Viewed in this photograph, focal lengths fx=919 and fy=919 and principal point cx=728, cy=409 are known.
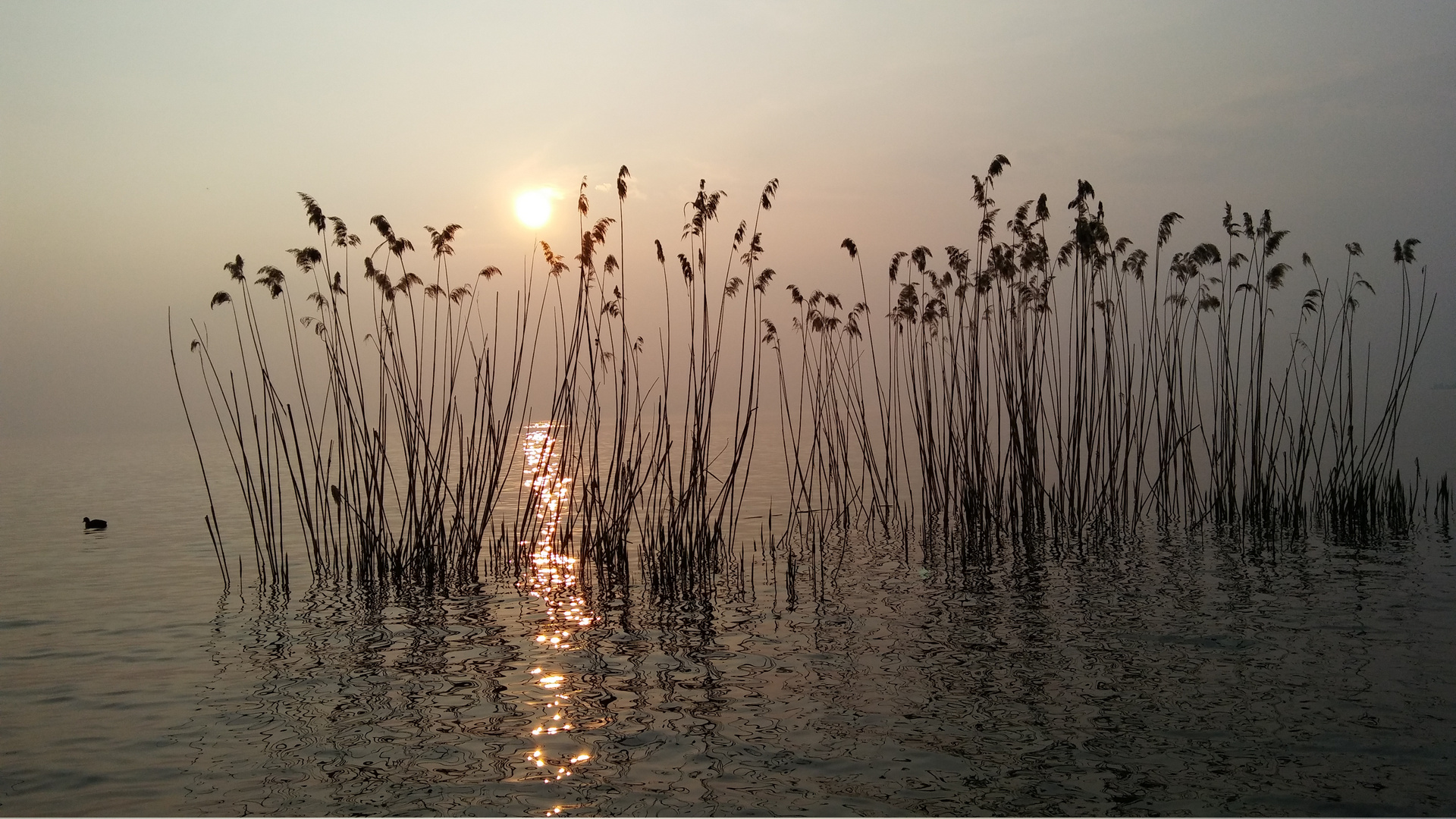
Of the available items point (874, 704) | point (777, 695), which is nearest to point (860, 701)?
point (874, 704)

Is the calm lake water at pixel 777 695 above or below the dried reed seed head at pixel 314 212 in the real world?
below

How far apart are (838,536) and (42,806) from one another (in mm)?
7003

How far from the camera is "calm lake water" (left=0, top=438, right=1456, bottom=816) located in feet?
10.8

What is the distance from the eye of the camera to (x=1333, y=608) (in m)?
5.66

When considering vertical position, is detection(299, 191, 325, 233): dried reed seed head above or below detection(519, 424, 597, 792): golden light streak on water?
above

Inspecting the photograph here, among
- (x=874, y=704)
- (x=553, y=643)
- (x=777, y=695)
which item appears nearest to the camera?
(x=874, y=704)

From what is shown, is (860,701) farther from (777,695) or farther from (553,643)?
(553,643)

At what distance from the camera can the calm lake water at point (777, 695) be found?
10.8 feet

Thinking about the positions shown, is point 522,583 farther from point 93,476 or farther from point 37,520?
point 93,476

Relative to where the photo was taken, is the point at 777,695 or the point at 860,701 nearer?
the point at 860,701

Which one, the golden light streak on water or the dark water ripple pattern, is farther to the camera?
the golden light streak on water

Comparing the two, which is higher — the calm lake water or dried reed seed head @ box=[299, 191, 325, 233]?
dried reed seed head @ box=[299, 191, 325, 233]

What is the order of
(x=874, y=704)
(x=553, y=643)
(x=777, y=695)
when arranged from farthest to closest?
(x=553, y=643), (x=777, y=695), (x=874, y=704)

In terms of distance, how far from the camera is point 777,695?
4.34 m
